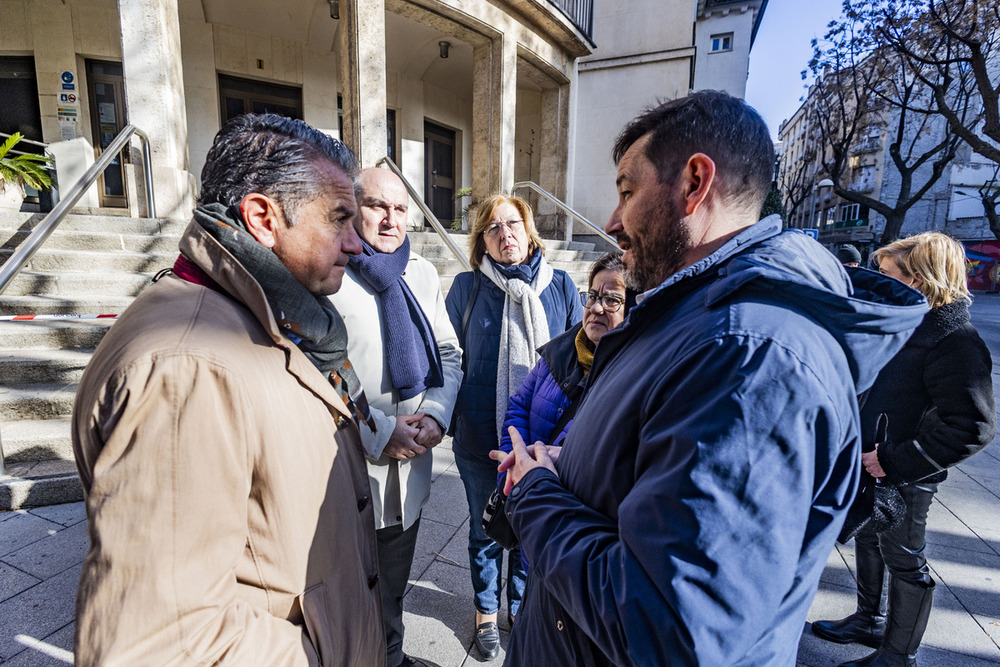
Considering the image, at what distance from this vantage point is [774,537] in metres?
0.70

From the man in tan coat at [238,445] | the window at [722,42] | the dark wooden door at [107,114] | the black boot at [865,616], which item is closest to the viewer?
the man in tan coat at [238,445]

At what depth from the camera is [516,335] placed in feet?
8.23

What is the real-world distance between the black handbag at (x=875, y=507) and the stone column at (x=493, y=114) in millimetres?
7711

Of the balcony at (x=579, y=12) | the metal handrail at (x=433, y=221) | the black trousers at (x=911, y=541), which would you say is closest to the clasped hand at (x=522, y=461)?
the black trousers at (x=911, y=541)

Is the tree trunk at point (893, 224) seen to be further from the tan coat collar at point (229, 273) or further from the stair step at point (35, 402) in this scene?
the stair step at point (35, 402)

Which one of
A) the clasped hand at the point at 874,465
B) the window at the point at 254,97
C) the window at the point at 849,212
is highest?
the window at the point at 849,212

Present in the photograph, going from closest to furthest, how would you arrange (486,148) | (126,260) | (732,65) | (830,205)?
(126,260) → (486,148) → (732,65) → (830,205)

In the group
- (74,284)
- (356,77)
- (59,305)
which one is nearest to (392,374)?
(59,305)

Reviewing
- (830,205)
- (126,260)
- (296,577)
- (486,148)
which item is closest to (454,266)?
(126,260)

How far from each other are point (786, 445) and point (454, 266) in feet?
18.1

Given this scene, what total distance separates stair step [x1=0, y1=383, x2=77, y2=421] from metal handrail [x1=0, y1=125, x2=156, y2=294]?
81 cm

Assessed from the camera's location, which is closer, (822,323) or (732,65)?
(822,323)

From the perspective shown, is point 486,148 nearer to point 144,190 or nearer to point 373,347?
point 144,190

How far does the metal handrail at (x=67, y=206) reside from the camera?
3.03m
